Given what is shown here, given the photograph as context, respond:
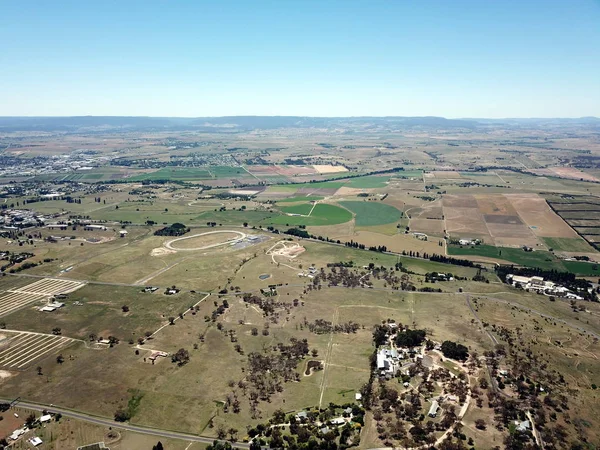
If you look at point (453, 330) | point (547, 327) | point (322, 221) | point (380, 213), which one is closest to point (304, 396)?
point (453, 330)

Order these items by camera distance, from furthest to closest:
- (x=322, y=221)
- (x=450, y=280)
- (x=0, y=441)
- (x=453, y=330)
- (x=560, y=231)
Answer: (x=322, y=221) → (x=560, y=231) → (x=450, y=280) → (x=453, y=330) → (x=0, y=441)

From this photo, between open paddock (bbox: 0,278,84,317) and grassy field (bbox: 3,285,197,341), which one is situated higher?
open paddock (bbox: 0,278,84,317)

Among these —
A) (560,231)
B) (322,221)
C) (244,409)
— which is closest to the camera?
(244,409)

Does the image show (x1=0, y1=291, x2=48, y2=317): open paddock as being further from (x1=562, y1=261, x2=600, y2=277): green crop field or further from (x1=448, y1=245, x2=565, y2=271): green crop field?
(x1=562, y1=261, x2=600, y2=277): green crop field

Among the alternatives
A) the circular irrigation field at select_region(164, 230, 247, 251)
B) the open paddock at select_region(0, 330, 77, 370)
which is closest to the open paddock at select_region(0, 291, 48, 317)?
the open paddock at select_region(0, 330, 77, 370)

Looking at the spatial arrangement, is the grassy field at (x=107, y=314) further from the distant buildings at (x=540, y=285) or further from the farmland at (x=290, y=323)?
the distant buildings at (x=540, y=285)

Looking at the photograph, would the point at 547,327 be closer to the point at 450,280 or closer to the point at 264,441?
the point at 450,280
